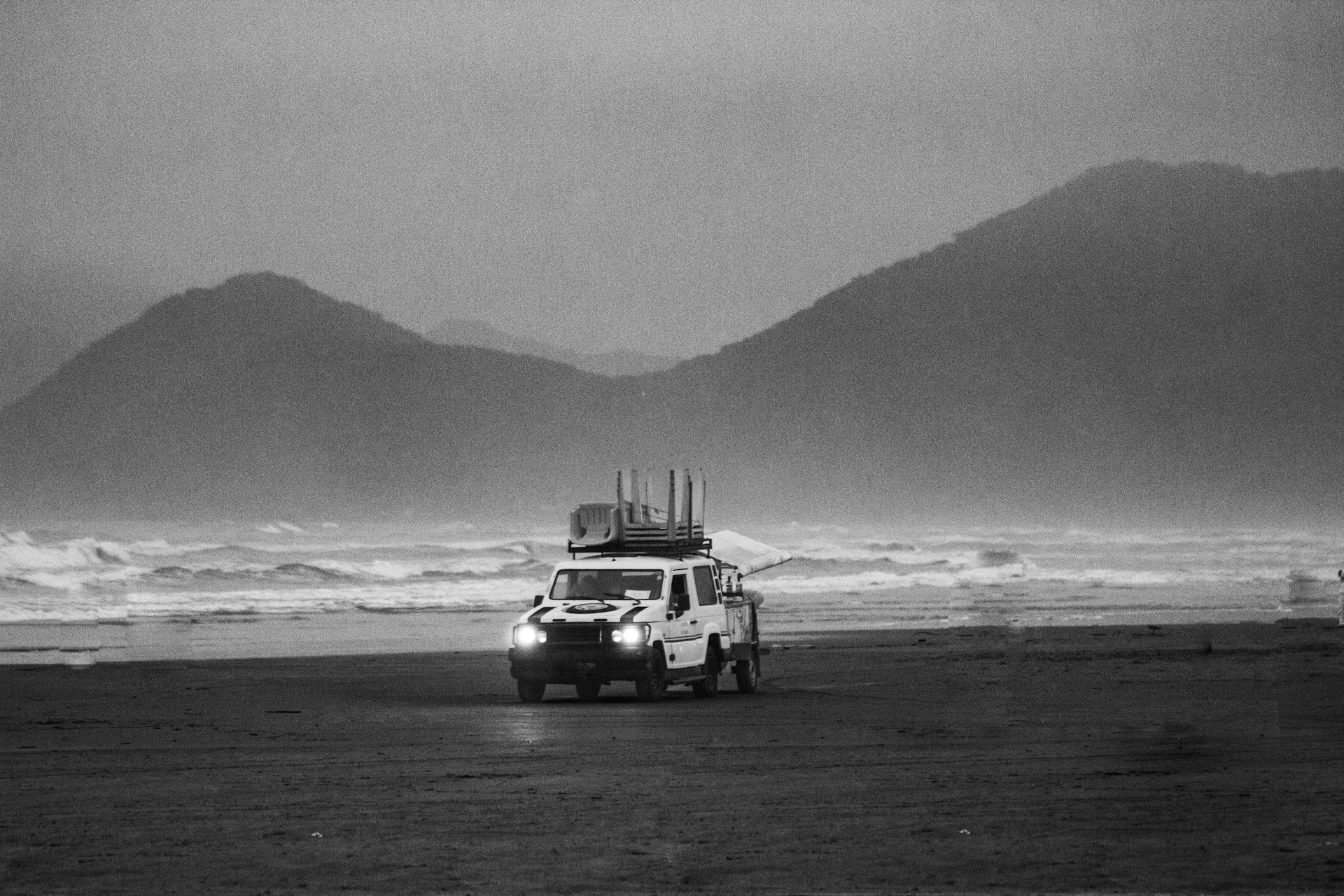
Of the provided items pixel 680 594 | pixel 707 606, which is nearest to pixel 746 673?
pixel 707 606

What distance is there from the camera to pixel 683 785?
16.3m

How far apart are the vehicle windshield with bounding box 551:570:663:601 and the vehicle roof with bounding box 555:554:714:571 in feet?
0.17

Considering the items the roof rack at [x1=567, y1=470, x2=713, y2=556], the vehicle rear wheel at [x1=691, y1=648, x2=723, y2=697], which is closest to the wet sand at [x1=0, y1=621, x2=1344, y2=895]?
the vehicle rear wheel at [x1=691, y1=648, x2=723, y2=697]

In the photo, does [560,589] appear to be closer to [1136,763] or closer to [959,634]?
[1136,763]

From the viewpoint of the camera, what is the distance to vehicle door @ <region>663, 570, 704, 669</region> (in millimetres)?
25812

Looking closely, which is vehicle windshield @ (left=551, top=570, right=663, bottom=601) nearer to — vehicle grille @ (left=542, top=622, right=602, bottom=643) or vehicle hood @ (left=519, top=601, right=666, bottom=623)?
vehicle hood @ (left=519, top=601, right=666, bottom=623)

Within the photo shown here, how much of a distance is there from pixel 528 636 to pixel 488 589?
1525 inches

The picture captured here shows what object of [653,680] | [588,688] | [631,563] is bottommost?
[588,688]

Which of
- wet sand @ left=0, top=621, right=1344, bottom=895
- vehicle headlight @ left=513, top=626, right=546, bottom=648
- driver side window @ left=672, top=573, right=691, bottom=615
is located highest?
driver side window @ left=672, top=573, right=691, bottom=615

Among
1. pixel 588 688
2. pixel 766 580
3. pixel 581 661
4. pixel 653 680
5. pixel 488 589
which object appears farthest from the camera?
pixel 766 580

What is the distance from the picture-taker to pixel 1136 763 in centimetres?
1747

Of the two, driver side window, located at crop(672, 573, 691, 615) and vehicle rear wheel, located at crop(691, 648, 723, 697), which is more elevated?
driver side window, located at crop(672, 573, 691, 615)

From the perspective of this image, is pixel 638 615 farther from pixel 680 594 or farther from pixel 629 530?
pixel 629 530

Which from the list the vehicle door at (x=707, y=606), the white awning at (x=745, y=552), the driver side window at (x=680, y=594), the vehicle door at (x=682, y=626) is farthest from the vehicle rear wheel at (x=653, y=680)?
the white awning at (x=745, y=552)
